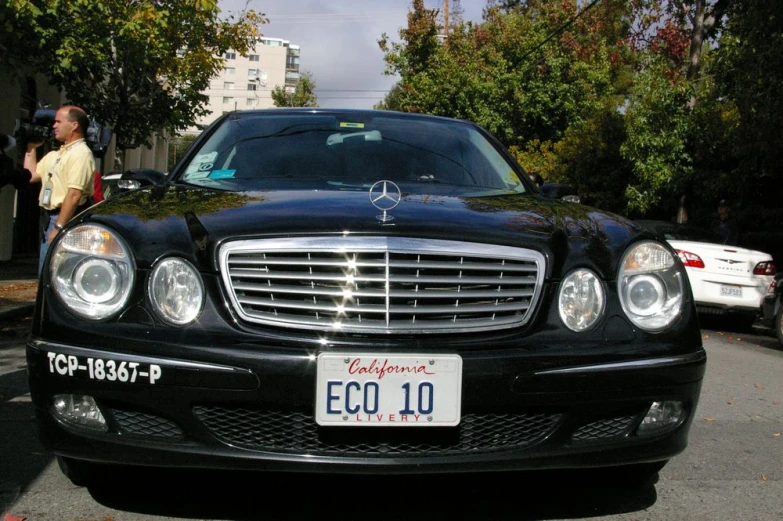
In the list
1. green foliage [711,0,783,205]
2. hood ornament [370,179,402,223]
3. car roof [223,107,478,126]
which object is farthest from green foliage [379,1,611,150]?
hood ornament [370,179,402,223]

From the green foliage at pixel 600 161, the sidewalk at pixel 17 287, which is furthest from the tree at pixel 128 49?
the green foliage at pixel 600 161

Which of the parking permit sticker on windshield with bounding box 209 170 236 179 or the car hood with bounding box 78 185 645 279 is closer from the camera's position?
the car hood with bounding box 78 185 645 279

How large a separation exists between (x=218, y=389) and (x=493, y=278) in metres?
0.92

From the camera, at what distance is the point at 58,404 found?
3.09m

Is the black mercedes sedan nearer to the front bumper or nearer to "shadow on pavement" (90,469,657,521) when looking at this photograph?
the front bumper

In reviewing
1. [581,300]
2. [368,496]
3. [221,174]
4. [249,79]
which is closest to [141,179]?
[221,174]

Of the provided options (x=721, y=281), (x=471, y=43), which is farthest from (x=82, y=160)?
(x=471, y=43)

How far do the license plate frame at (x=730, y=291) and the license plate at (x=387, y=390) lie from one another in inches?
387

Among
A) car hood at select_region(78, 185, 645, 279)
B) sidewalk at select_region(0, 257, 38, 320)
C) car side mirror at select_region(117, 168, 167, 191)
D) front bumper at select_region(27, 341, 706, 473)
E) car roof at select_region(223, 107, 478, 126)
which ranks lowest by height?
sidewalk at select_region(0, 257, 38, 320)

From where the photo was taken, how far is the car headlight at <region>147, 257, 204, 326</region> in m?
3.06

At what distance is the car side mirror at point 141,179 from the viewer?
15.0ft

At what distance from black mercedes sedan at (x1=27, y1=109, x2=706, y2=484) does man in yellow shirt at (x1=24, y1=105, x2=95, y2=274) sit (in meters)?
3.87

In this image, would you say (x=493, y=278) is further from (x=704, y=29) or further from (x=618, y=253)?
(x=704, y=29)

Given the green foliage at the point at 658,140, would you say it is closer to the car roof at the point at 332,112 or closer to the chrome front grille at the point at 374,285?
the car roof at the point at 332,112
